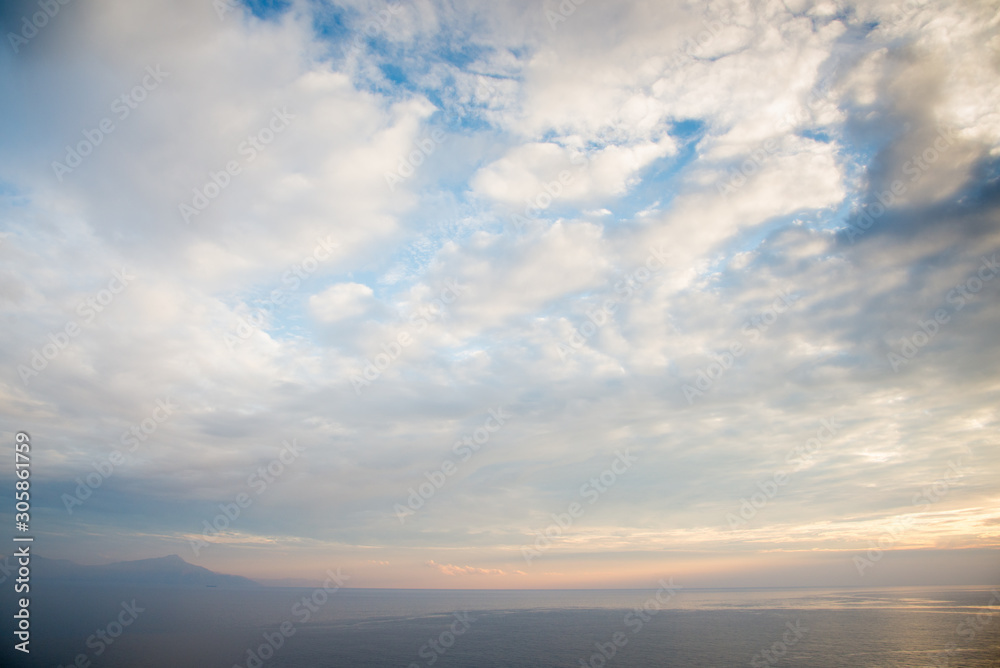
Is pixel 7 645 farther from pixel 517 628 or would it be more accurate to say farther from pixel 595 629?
pixel 595 629

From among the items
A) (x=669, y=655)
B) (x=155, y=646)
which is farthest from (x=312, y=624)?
(x=669, y=655)

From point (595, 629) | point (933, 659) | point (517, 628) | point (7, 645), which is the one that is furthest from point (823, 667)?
point (7, 645)

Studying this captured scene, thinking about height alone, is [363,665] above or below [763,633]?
above

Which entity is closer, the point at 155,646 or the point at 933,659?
the point at 933,659

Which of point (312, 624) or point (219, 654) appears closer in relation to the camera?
point (219, 654)

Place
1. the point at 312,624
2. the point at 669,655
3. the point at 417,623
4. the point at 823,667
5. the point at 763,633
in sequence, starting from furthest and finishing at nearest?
the point at 417,623 → the point at 312,624 → the point at 763,633 → the point at 669,655 → the point at 823,667

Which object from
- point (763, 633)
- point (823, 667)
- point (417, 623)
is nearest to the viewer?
point (823, 667)

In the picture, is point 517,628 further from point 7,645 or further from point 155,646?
point 7,645

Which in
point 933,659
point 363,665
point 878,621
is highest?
point 363,665

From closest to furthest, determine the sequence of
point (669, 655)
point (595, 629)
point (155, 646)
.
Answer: point (669, 655) < point (155, 646) < point (595, 629)
